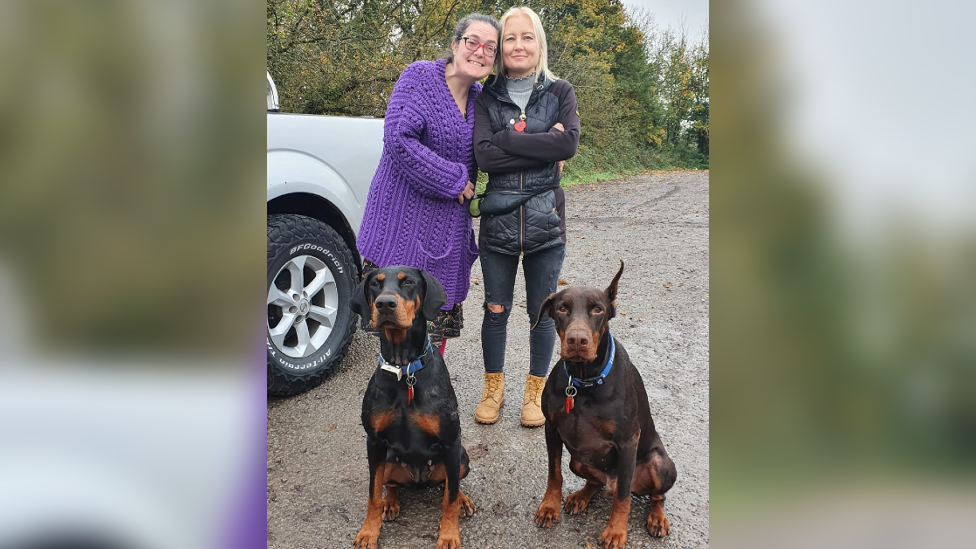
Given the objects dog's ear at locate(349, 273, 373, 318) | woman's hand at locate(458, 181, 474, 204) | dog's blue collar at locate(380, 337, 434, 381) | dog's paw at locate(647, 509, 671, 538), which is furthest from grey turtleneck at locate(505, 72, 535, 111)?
dog's paw at locate(647, 509, 671, 538)

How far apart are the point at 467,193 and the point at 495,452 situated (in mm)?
1488

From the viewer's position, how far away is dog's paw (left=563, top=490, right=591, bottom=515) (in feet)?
9.09

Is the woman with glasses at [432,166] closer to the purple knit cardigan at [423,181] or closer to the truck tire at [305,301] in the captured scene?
the purple knit cardigan at [423,181]

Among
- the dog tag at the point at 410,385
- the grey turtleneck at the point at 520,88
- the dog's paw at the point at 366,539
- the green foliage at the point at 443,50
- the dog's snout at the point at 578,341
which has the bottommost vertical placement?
the dog's paw at the point at 366,539

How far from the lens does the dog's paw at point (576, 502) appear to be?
2.77 metres

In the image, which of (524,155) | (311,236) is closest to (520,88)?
(524,155)

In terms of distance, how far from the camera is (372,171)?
13.7ft

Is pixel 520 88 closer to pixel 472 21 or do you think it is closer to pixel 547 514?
pixel 472 21

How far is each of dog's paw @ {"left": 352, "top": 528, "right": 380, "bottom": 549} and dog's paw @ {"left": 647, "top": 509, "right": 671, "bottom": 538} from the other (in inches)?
48.1

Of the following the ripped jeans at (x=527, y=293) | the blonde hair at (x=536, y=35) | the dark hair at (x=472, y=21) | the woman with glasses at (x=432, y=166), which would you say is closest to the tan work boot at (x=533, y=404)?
the ripped jeans at (x=527, y=293)

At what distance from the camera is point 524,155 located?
307cm

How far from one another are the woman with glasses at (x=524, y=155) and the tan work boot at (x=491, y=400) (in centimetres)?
47
